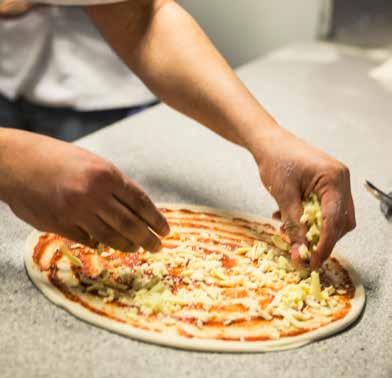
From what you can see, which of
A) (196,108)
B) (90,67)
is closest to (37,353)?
(196,108)

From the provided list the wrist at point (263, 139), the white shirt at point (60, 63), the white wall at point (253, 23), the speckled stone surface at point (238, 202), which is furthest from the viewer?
the white wall at point (253, 23)

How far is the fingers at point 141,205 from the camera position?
0.84 metres

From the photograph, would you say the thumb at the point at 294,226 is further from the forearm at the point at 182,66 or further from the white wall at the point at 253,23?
the white wall at the point at 253,23

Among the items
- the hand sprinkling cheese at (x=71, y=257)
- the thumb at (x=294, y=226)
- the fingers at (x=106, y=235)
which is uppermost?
the fingers at (x=106, y=235)

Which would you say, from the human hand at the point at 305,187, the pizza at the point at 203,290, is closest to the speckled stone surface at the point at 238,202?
the pizza at the point at 203,290

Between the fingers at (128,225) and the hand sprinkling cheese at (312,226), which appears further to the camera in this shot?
the hand sprinkling cheese at (312,226)

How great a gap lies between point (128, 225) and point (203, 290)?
0.50 ft

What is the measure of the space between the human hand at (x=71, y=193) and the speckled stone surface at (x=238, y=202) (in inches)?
4.8

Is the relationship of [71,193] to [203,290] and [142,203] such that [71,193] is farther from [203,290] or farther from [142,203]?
[203,290]

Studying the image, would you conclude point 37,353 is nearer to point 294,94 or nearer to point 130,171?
point 130,171

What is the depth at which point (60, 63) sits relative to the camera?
1711 mm

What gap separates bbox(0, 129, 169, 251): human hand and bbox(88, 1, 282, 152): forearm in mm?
321

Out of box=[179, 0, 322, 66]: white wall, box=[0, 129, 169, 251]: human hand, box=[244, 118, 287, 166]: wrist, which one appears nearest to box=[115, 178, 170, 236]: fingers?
box=[0, 129, 169, 251]: human hand

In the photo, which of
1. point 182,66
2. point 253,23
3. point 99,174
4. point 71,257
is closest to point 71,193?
point 99,174
